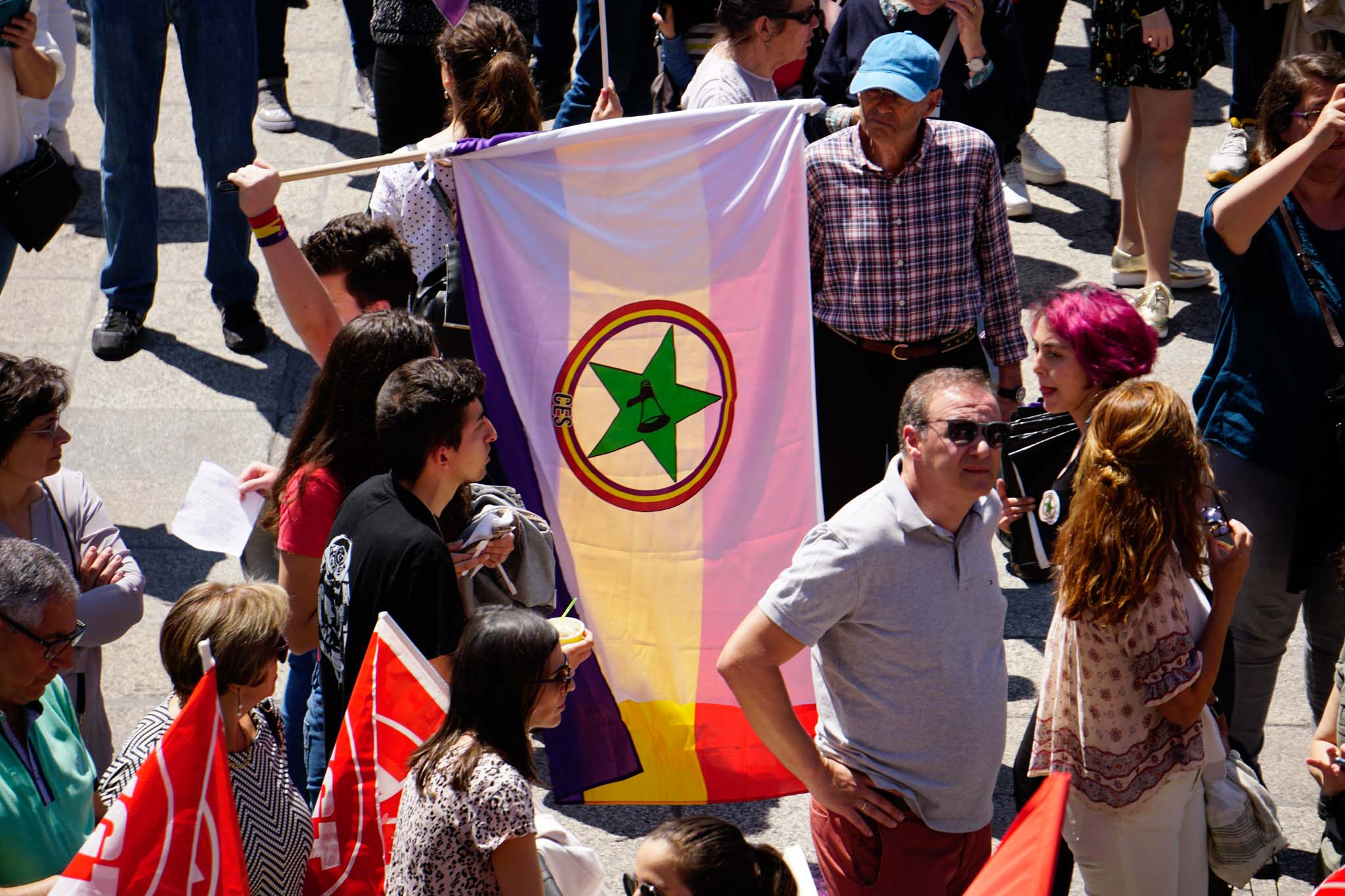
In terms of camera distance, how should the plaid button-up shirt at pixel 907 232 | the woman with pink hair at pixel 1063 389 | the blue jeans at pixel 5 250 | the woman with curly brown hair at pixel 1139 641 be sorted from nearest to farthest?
the woman with curly brown hair at pixel 1139 641 < the woman with pink hair at pixel 1063 389 < the plaid button-up shirt at pixel 907 232 < the blue jeans at pixel 5 250

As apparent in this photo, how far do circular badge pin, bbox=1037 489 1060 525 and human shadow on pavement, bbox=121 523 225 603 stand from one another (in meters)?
3.38

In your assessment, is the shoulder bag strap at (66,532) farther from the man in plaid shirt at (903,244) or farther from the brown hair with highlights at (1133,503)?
the brown hair with highlights at (1133,503)

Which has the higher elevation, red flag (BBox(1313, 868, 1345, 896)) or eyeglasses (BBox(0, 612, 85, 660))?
eyeglasses (BBox(0, 612, 85, 660))

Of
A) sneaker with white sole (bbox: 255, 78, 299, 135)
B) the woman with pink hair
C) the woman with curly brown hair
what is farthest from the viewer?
sneaker with white sole (bbox: 255, 78, 299, 135)

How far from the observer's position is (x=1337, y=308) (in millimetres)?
3957

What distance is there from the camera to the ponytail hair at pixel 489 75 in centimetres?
484

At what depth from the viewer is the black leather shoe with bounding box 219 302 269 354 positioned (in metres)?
6.80

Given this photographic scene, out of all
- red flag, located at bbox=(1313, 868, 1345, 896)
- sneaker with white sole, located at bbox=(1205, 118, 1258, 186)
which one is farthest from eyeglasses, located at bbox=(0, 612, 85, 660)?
sneaker with white sole, located at bbox=(1205, 118, 1258, 186)

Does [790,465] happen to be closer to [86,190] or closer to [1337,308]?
[1337,308]

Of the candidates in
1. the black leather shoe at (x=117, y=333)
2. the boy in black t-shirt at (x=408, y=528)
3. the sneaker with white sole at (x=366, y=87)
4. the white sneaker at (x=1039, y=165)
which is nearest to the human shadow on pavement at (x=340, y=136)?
Answer: the sneaker with white sole at (x=366, y=87)

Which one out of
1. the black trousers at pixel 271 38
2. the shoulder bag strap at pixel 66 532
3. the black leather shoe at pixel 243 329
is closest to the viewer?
the shoulder bag strap at pixel 66 532

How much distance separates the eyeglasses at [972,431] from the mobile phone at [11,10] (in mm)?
3950

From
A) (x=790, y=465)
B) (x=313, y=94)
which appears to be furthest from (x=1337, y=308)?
(x=313, y=94)

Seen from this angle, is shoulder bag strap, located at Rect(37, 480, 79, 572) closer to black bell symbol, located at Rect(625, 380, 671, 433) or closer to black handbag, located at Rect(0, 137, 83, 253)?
black bell symbol, located at Rect(625, 380, 671, 433)
